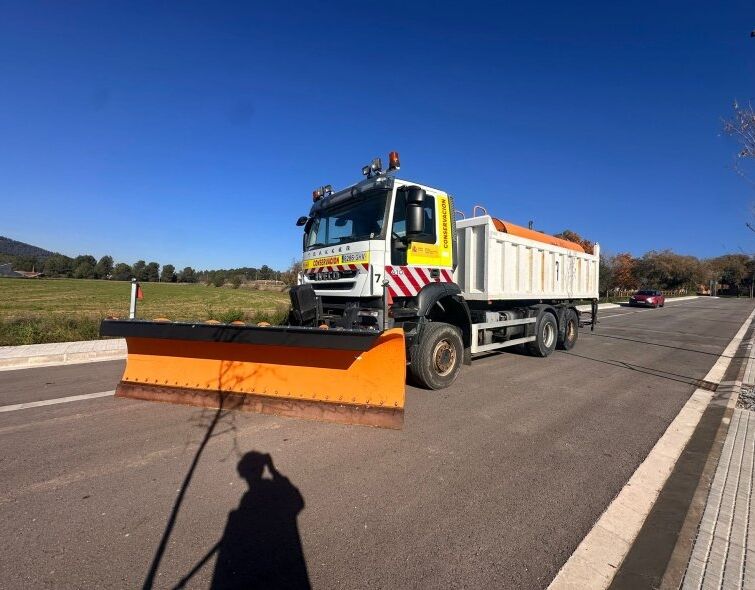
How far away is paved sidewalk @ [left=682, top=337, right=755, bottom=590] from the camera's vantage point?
221 cm

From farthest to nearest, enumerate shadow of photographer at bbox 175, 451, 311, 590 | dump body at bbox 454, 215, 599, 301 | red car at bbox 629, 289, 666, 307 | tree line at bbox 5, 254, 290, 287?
tree line at bbox 5, 254, 290, 287
red car at bbox 629, 289, 666, 307
dump body at bbox 454, 215, 599, 301
shadow of photographer at bbox 175, 451, 311, 590

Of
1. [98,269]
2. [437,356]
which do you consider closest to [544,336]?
[437,356]

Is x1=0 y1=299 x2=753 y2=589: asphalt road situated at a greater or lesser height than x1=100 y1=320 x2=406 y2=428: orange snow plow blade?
lesser

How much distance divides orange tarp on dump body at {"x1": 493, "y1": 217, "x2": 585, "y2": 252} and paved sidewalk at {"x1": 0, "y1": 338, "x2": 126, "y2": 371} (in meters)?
8.44

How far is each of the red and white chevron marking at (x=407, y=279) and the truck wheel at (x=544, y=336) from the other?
3.72 metres

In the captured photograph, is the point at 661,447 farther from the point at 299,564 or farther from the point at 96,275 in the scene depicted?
the point at 96,275

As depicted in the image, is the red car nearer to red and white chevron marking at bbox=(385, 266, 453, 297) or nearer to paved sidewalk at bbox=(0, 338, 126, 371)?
red and white chevron marking at bbox=(385, 266, 453, 297)

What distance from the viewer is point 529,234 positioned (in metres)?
8.30

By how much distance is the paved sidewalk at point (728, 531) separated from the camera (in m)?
2.21

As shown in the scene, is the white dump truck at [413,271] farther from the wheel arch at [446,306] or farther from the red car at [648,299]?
the red car at [648,299]

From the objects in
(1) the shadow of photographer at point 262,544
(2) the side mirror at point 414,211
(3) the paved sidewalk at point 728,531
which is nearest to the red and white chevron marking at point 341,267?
(2) the side mirror at point 414,211

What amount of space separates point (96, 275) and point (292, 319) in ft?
416

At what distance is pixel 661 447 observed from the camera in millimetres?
4039

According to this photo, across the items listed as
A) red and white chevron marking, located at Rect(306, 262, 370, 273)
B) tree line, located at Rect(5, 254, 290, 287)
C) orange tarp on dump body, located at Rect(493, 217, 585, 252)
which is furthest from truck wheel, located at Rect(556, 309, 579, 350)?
tree line, located at Rect(5, 254, 290, 287)
